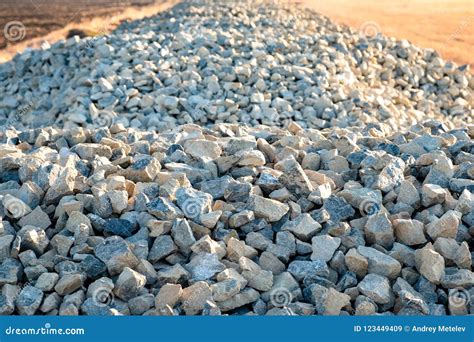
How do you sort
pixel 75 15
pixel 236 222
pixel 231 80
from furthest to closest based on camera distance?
pixel 75 15 < pixel 231 80 < pixel 236 222

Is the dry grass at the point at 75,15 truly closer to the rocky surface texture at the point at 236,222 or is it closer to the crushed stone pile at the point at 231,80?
the crushed stone pile at the point at 231,80

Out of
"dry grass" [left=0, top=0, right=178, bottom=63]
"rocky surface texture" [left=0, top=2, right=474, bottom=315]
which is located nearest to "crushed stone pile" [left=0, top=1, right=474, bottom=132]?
"rocky surface texture" [left=0, top=2, right=474, bottom=315]

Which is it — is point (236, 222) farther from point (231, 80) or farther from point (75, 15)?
point (75, 15)

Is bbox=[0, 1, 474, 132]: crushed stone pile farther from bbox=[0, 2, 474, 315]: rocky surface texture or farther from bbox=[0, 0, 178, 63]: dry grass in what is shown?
bbox=[0, 0, 178, 63]: dry grass

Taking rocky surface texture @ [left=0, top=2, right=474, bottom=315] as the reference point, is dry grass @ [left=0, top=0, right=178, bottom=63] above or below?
below

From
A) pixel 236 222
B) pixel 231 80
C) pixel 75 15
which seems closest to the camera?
pixel 236 222

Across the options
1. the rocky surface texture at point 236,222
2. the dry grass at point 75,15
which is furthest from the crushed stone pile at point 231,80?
the dry grass at point 75,15

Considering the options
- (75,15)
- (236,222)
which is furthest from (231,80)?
(75,15)

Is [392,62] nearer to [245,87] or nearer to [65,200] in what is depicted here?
[245,87]

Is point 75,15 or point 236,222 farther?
point 75,15

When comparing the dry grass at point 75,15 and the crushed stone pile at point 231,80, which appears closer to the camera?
the crushed stone pile at point 231,80

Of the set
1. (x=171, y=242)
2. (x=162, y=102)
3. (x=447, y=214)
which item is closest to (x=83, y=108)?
(x=162, y=102)

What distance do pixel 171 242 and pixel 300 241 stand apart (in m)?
0.61

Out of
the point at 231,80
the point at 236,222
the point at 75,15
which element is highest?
Answer: the point at 236,222
